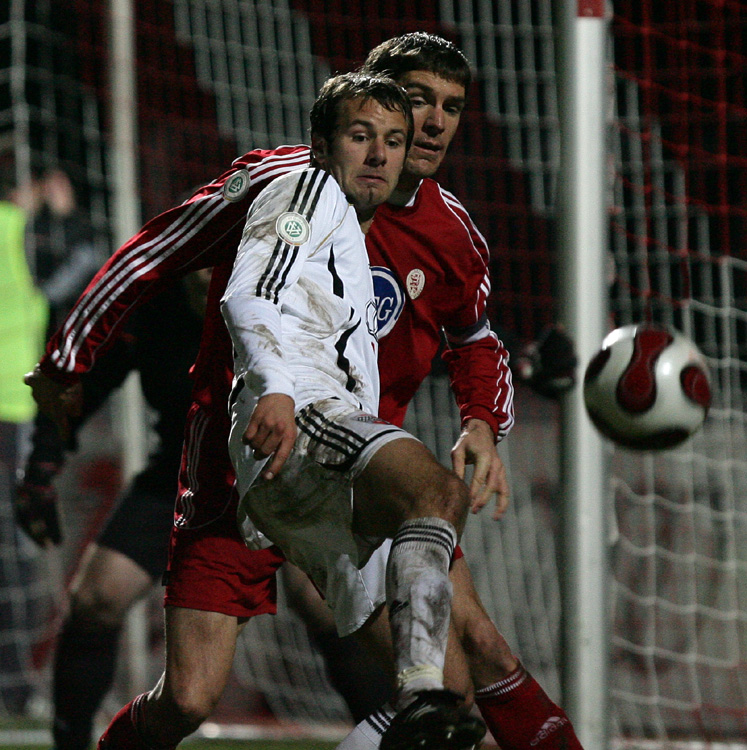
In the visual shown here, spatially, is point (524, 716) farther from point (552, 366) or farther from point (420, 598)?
point (552, 366)

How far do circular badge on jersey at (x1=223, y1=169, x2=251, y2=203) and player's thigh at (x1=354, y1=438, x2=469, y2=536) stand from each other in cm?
75

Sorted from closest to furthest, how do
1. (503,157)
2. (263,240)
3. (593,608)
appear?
(263,240)
(593,608)
(503,157)

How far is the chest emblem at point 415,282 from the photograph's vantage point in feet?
9.23

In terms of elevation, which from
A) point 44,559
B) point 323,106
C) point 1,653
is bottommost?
Result: point 1,653

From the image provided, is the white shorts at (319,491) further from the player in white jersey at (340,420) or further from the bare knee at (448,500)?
the bare knee at (448,500)

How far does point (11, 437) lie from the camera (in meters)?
5.75

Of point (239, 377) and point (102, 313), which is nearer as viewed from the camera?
point (239, 377)

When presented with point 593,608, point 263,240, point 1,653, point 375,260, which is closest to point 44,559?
point 1,653

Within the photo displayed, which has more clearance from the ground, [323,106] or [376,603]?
[323,106]

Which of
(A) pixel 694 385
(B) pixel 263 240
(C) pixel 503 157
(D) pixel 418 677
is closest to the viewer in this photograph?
(D) pixel 418 677

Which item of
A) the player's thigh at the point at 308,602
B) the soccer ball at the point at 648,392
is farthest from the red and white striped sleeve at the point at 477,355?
the player's thigh at the point at 308,602

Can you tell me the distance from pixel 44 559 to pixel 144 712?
302cm

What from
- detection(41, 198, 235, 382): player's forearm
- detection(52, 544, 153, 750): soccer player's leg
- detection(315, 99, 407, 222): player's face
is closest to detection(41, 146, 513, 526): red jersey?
detection(41, 198, 235, 382): player's forearm

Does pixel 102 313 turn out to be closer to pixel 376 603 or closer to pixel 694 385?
pixel 376 603
